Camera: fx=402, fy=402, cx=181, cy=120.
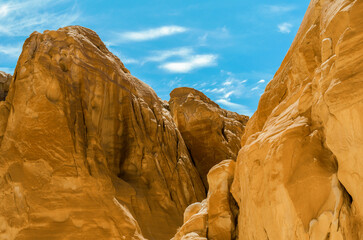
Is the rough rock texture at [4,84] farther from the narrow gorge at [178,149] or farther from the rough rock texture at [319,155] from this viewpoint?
the rough rock texture at [319,155]

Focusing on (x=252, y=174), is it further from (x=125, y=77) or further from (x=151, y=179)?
(x=125, y=77)

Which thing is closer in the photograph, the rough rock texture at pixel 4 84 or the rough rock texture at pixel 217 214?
the rough rock texture at pixel 217 214

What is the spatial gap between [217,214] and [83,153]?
9.62 m

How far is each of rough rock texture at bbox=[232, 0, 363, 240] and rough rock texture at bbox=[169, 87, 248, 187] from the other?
19.7 metres

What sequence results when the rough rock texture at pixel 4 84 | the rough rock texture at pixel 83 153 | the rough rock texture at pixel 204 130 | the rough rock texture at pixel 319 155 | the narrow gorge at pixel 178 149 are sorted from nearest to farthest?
the rough rock texture at pixel 319 155 < the narrow gorge at pixel 178 149 < the rough rock texture at pixel 83 153 < the rough rock texture at pixel 4 84 < the rough rock texture at pixel 204 130

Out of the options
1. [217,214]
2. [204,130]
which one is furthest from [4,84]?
[217,214]

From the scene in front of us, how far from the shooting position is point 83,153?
18094mm

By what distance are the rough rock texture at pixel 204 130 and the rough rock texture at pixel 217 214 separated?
1671cm

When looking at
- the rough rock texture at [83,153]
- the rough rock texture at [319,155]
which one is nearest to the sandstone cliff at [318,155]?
the rough rock texture at [319,155]

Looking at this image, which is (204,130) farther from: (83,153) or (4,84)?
(4,84)

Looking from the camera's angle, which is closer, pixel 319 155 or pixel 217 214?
pixel 319 155

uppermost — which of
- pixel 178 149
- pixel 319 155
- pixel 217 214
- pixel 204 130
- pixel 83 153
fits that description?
pixel 204 130

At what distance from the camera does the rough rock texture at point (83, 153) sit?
1625 centimetres

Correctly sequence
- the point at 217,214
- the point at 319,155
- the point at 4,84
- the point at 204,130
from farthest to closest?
the point at 204,130, the point at 4,84, the point at 217,214, the point at 319,155
